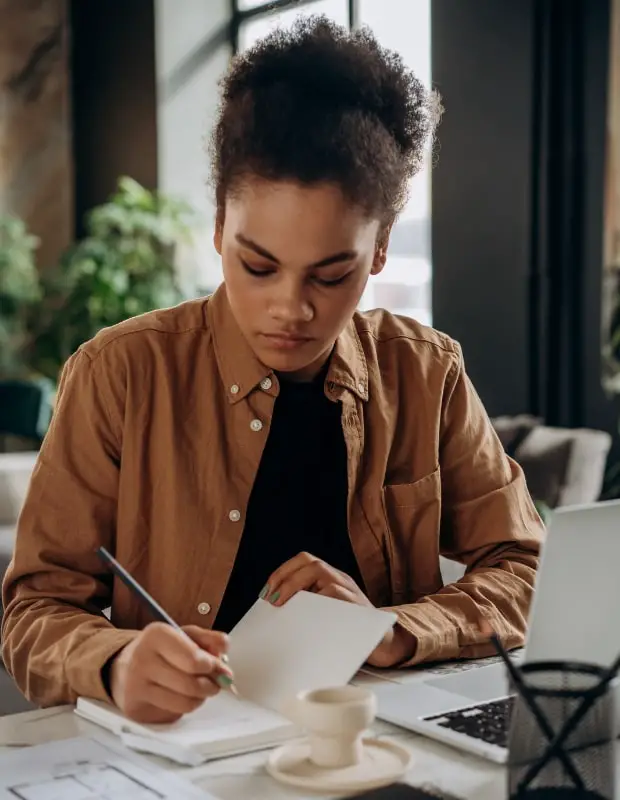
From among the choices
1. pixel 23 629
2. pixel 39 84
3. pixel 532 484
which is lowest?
pixel 532 484

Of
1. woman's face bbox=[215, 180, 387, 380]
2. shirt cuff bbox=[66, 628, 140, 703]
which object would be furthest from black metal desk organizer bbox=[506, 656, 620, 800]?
woman's face bbox=[215, 180, 387, 380]

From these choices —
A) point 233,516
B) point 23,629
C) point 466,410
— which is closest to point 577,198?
point 466,410

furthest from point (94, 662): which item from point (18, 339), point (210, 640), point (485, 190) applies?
point (18, 339)

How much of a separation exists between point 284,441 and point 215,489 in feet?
0.42

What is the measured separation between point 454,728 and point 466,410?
2.05 feet

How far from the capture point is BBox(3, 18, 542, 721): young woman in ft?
4.32

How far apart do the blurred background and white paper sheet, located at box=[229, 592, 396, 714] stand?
1.59 m

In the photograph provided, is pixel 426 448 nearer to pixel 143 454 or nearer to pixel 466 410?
pixel 466 410

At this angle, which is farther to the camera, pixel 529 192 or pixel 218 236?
pixel 529 192

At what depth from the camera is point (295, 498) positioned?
5.05ft

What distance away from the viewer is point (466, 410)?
1.63 metres

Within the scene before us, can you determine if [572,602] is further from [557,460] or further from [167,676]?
[557,460]

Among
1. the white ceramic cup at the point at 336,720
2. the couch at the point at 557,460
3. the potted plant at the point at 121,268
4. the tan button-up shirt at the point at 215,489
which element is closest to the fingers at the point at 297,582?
the tan button-up shirt at the point at 215,489

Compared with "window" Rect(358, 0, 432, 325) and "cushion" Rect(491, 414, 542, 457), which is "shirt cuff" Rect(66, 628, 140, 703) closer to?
"cushion" Rect(491, 414, 542, 457)
